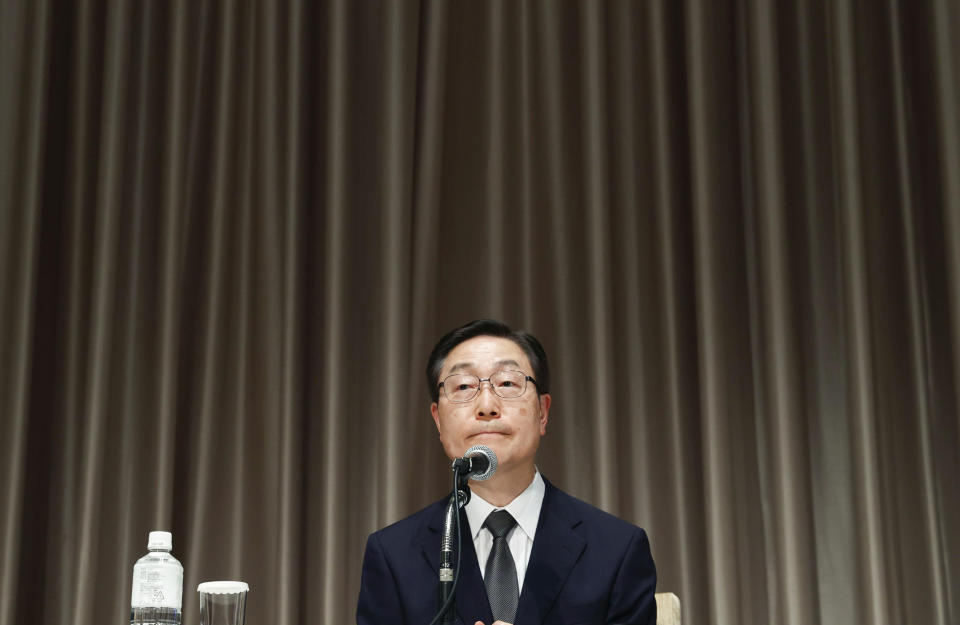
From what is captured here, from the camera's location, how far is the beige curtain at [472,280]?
9.32ft

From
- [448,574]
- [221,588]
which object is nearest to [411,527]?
[221,588]

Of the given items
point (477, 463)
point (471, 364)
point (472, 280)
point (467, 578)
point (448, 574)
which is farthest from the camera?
point (472, 280)

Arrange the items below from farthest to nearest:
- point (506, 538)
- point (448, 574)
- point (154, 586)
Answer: point (506, 538), point (154, 586), point (448, 574)

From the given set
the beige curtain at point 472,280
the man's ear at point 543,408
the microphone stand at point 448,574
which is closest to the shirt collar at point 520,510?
the man's ear at point 543,408

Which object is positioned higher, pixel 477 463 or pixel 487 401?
pixel 487 401

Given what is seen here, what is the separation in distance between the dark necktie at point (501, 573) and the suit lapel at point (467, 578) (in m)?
0.03

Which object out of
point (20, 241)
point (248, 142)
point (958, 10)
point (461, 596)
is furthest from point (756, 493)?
point (20, 241)

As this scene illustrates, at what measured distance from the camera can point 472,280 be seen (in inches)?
122

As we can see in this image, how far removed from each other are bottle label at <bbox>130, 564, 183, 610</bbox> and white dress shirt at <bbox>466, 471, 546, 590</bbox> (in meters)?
0.56

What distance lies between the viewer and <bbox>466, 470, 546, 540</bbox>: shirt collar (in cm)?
201

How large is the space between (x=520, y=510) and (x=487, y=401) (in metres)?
0.23

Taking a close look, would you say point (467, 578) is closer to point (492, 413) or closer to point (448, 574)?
point (492, 413)

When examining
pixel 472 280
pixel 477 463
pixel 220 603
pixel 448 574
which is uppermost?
pixel 472 280

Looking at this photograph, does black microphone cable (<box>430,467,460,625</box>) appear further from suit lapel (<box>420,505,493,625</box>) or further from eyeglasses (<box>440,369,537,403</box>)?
eyeglasses (<box>440,369,537,403</box>)
